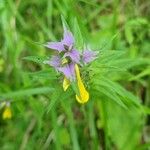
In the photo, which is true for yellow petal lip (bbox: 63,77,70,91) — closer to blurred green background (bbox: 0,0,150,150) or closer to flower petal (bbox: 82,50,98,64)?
flower petal (bbox: 82,50,98,64)

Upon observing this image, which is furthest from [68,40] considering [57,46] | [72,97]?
[72,97]

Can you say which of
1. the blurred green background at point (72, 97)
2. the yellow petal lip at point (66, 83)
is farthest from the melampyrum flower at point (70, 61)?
the blurred green background at point (72, 97)

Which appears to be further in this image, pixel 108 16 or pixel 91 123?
pixel 108 16

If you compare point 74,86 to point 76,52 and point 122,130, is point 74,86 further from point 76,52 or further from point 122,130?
point 122,130

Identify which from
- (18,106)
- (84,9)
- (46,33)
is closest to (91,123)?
(18,106)

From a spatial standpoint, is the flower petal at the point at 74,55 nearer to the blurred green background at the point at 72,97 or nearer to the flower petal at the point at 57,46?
the flower petal at the point at 57,46

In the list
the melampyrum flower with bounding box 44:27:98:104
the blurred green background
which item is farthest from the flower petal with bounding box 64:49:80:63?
the blurred green background

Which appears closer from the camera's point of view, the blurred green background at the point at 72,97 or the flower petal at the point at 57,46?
the flower petal at the point at 57,46
